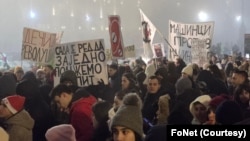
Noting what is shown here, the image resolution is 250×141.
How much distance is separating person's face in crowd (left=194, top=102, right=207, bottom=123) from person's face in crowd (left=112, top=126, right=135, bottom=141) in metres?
1.48

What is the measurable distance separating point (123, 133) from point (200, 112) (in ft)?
5.33

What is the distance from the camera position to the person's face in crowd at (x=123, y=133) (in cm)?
421

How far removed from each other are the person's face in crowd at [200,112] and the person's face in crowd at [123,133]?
148cm

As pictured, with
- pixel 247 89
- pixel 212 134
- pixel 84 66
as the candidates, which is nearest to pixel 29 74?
pixel 84 66

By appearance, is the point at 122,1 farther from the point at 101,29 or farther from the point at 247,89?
the point at 247,89

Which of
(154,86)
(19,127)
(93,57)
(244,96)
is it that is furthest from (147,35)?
(19,127)

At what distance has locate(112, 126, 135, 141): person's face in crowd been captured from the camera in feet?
13.8

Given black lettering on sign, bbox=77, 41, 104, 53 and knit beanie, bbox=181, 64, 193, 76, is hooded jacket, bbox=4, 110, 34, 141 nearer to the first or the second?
black lettering on sign, bbox=77, 41, 104, 53

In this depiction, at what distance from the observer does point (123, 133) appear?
425 centimetres

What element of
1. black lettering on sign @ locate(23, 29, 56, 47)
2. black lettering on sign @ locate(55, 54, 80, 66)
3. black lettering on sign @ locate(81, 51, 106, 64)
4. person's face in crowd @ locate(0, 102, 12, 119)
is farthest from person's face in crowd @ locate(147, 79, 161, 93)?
black lettering on sign @ locate(23, 29, 56, 47)

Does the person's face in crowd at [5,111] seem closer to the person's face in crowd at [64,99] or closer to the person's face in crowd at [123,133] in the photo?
the person's face in crowd at [64,99]

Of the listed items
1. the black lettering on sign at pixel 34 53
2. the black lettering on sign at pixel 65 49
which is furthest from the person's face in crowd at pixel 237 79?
the black lettering on sign at pixel 34 53

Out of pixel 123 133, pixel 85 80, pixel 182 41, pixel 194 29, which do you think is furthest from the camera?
pixel 182 41

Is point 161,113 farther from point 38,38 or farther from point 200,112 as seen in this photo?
point 38,38
